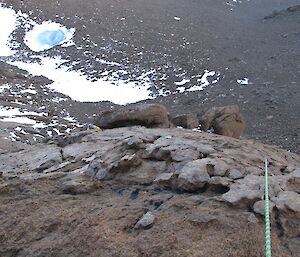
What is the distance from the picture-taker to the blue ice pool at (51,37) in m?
23.4

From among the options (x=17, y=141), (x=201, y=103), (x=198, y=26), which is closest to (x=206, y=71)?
(x=201, y=103)

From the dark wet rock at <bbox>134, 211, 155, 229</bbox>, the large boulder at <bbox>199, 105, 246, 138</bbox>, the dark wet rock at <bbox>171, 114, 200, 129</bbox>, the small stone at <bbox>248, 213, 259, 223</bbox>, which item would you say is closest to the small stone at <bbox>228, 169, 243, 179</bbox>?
the small stone at <bbox>248, 213, 259, 223</bbox>

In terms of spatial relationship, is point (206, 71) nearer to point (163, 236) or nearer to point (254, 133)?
point (254, 133)

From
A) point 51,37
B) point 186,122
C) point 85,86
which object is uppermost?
point 51,37

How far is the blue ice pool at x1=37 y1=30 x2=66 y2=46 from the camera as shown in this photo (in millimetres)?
23391

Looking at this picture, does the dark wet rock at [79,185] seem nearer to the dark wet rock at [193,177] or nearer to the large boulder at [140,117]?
the dark wet rock at [193,177]

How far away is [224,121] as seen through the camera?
11641 millimetres

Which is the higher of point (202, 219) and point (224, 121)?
point (224, 121)

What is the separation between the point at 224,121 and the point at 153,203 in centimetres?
784

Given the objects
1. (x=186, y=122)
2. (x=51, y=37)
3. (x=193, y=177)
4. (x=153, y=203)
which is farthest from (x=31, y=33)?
(x=153, y=203)

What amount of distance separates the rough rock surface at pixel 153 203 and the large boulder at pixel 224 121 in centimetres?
539

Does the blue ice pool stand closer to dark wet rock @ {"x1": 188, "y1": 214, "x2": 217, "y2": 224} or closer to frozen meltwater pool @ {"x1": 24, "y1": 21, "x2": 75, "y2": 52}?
frozen meltwater pool @ {"x1": 24, "y1": 21, "x2": 75, "y2": 52}

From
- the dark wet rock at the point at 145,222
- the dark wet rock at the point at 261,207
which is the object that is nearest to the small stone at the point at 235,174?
the dark wet rock at the point at 261,207

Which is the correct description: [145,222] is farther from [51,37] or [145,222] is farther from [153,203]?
[51,37]
